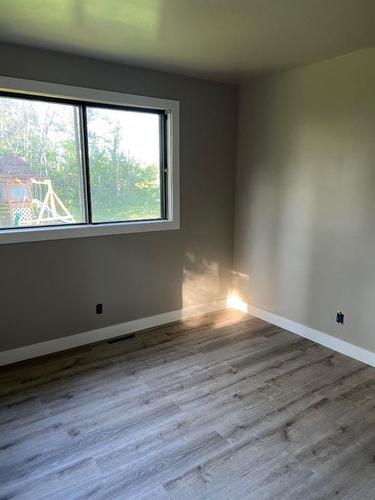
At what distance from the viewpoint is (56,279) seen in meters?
3.09

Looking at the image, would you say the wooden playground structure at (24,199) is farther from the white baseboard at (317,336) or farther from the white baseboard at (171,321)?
the white baseboard at (317,336)

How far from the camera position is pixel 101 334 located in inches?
133

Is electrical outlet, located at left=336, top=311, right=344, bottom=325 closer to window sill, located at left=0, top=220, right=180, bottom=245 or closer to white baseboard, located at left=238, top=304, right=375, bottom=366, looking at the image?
white baseboard, located at left=238, top=304, right=375, bottom=366

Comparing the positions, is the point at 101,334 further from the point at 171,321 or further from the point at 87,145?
the point at 87,145

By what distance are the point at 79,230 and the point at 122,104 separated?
1.18 m

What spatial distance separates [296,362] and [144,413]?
1.35 m

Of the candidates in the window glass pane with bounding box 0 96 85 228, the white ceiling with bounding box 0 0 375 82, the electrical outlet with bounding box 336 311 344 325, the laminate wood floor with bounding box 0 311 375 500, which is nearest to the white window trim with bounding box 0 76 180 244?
the window glass pane with bounding box 0 96 85 228

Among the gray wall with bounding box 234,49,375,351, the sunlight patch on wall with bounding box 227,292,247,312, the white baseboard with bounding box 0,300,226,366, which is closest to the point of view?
the gray wall with bounding box 234,49,375,351

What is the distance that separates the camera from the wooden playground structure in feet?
9.30

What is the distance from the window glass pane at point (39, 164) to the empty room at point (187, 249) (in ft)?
0.05

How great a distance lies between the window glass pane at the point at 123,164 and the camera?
3.19m

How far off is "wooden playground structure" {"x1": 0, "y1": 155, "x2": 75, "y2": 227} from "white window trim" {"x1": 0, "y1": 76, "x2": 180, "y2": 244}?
81 mm

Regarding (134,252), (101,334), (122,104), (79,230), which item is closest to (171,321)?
(101,334)

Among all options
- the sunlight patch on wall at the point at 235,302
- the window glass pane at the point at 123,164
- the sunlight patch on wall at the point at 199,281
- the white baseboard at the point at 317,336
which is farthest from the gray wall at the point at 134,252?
the white baseboard at the point at 317,336
